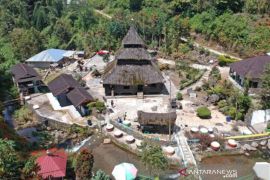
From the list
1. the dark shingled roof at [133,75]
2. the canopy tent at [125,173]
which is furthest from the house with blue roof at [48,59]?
the canopy tent at [125,173]

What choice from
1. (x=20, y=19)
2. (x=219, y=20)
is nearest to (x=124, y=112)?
(x=219, y=20)

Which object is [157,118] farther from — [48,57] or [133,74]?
[48,57]

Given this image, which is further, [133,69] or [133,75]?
[133,69]

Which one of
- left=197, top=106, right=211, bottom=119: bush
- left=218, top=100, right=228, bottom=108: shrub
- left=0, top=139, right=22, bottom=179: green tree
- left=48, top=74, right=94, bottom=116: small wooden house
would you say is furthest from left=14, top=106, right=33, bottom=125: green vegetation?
left=218, top=100, right=228, bottom=108: shrub

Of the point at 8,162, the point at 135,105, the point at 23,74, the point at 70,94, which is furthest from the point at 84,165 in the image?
the point at 23,74

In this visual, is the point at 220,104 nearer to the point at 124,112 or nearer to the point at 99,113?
the point at 124,112

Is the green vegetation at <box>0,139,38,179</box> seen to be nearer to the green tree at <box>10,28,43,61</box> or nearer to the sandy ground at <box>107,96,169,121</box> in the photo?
the sandy ground at <box>107,96,169,121</box>
